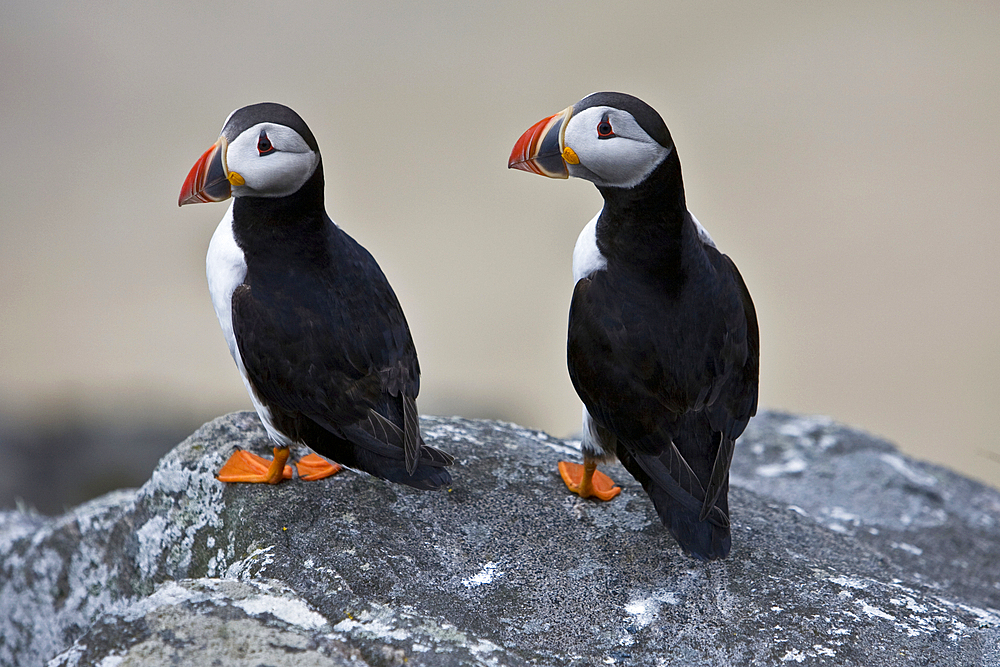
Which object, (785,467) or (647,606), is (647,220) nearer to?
(647,606)

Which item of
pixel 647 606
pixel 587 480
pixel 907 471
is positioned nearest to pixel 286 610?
pixel 647 606

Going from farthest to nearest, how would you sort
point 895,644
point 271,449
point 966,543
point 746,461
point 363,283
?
point 746,461 → point 966,543 → point 271,449 → point 363,283 → point 895,644

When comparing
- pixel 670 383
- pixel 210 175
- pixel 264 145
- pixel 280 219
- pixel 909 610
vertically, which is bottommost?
pixel 909 610

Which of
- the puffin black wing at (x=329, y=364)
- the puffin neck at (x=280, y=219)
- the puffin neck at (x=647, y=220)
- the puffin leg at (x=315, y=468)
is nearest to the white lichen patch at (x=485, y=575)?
the puffin black wing at (x=329, y=364)

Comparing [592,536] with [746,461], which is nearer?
[592,536]

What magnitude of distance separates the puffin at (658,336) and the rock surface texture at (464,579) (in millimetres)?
299

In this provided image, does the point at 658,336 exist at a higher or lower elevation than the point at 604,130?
lower

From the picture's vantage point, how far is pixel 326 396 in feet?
9.92

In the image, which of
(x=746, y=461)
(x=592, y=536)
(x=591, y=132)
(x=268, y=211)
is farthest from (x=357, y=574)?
(x=746, y=461)

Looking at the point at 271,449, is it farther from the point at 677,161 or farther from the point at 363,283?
the point at 677,161

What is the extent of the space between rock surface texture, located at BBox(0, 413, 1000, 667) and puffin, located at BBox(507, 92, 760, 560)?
0.30 metres

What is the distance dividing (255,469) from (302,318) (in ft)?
2.33

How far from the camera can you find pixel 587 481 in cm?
338

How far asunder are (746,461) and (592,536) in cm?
239
